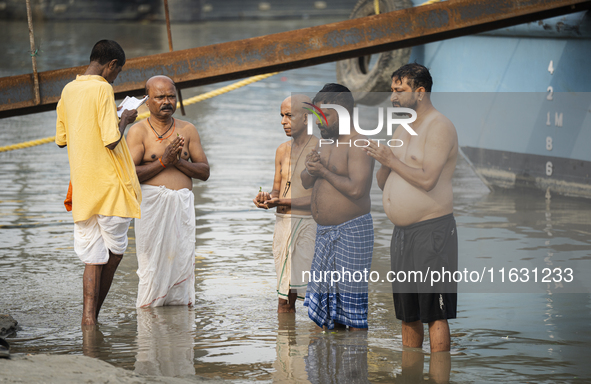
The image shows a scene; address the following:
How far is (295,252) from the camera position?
4996mm

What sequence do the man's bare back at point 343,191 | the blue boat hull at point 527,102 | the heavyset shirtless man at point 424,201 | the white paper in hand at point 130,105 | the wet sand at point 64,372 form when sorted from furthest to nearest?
the blue boat hull at point 527,102
the white paper in hand at point 130,105
the man's bare back at point 343,191
the heavyset shirtless man at point 424,201
the wet sand at point 64,372

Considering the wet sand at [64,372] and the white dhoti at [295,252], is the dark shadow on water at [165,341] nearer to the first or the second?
the wet sand at [64,372]

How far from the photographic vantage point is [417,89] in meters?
3.97

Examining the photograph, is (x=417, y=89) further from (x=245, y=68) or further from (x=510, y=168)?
(x=510, y=168)

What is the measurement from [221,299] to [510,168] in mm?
5272

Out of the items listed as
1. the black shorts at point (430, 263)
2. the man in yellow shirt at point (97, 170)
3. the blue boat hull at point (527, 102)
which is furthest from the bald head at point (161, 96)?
the blue boat hull at point (527, 102)

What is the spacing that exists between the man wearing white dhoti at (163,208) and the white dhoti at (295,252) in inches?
28.4

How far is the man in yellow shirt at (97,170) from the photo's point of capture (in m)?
4.66

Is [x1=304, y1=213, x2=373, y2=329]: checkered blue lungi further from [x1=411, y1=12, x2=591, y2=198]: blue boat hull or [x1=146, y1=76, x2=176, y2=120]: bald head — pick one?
[x1=411, y1=12, x2=591, y2=198]: blue boat hull

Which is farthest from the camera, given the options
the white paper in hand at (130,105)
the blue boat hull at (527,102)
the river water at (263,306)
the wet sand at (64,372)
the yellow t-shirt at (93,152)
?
the blue boat hull at (527,102)

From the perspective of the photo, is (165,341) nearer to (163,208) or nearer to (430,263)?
(163,208)

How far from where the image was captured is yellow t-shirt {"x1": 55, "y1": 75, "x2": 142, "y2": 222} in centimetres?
466

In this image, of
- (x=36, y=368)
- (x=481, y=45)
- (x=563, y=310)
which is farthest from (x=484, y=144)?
(x=36, y=368)

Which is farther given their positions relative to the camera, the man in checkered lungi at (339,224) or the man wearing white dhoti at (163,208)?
the man wearing white dhoti at (163,208)
